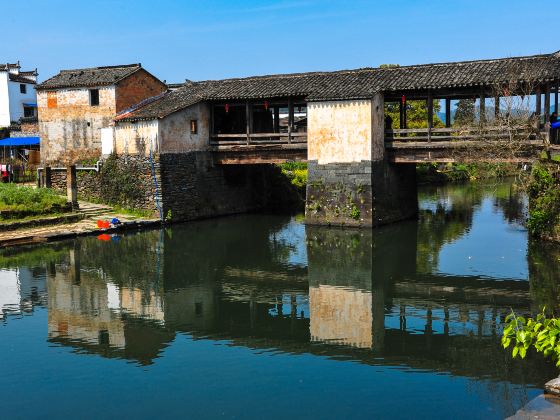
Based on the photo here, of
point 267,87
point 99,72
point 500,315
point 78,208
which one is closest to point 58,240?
point 78,208

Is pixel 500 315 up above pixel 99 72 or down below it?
below

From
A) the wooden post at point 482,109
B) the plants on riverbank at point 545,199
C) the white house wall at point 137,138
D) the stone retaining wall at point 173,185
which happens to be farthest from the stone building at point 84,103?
the plants on riverbank at point 545,199

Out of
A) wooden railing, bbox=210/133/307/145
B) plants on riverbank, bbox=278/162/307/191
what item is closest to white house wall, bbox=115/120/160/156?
wooden railing, bbox=210/133/307/145

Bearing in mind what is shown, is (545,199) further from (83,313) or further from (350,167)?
(83,313)

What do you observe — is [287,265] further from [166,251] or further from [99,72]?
[99,72]

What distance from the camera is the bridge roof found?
69.1ft

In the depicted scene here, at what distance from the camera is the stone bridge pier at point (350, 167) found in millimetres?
22578

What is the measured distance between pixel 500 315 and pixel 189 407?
7074 mm

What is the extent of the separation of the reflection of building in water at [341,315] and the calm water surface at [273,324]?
44 mm

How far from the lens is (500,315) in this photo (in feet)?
40.8

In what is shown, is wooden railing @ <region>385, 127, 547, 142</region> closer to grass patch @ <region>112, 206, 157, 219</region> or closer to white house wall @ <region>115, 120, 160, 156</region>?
white house wall @ <region>115, 120, 160, 156</region>

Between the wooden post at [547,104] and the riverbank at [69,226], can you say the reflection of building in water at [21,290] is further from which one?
the wooden post at [547,104]

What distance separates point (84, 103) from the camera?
30.4m

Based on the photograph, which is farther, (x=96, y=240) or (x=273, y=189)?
(x=273, y=189)
